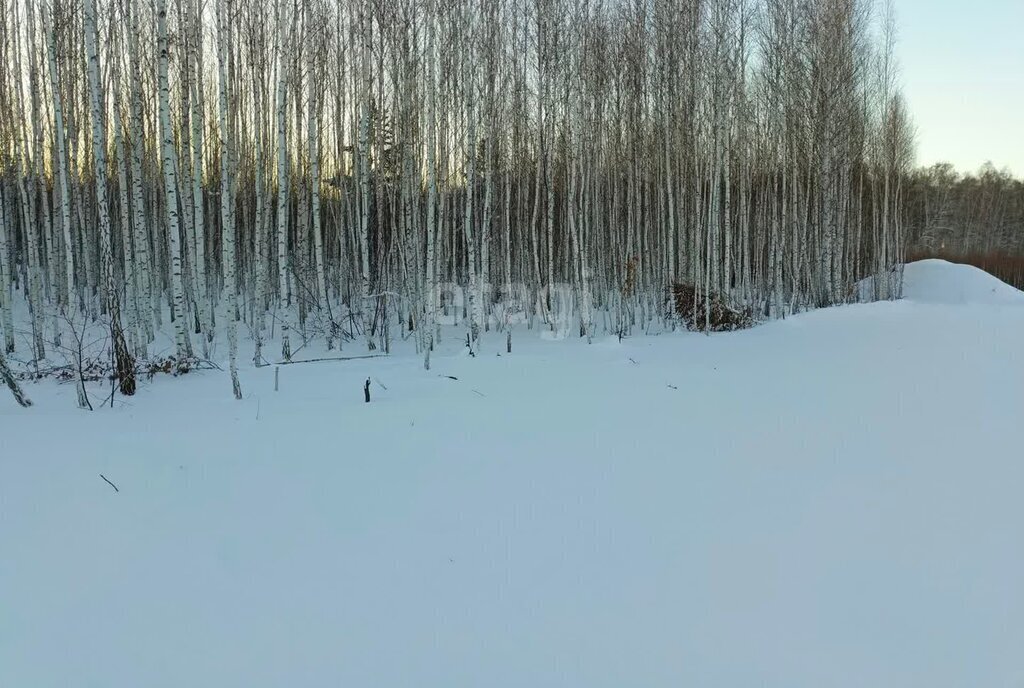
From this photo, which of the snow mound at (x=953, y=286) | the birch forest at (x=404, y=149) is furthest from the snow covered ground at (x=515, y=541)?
the snow mound at (x=953, y=286)

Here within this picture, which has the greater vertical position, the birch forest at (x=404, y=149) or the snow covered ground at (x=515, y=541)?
the birch forest at (x=404, y=149)

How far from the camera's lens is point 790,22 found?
1302cm

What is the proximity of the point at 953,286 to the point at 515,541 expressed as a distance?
17634mm

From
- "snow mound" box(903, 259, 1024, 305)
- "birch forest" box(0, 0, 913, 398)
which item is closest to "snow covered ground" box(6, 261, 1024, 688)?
"birch forest" box(0, 0, 913, 398)

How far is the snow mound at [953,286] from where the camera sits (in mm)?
14930

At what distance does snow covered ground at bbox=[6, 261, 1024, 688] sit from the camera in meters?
2.12

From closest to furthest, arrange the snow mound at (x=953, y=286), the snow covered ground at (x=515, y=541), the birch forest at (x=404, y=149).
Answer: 1. the snow covered ground at (x=515, y=541)
2. the birch forest at (x=404, y=149)
3. the snow mound at (x=953, y=286)

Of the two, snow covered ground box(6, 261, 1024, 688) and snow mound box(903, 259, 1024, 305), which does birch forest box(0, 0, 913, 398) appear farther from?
snow covered ground box(6, 261, 1024, 688)

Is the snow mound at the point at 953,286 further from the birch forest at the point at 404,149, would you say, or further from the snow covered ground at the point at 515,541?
the snow covered ground at the point at 515,541

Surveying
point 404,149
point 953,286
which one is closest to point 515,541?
point 404,149

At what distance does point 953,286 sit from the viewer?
628 inches

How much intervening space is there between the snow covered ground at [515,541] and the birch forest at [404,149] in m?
3.09

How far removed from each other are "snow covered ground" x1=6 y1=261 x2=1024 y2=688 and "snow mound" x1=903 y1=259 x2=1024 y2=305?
12179mm

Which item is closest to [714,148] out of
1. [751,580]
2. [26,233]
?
[751,580]
